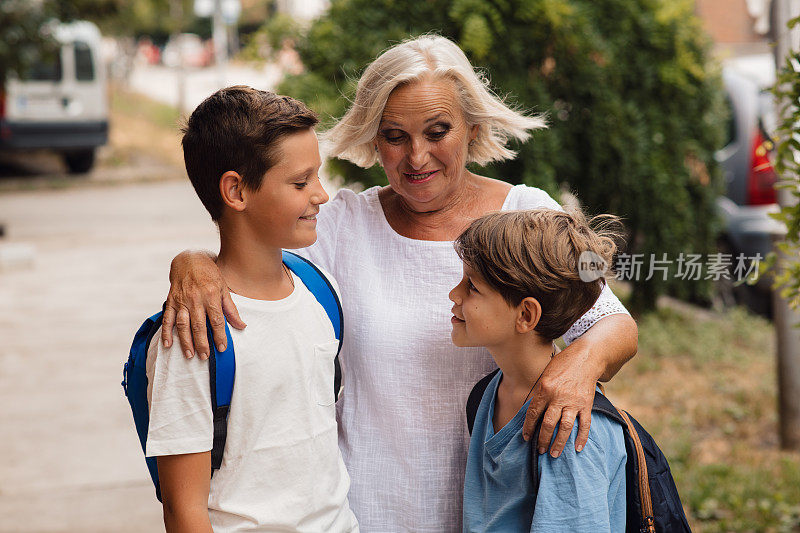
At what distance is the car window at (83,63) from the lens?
15404 mm

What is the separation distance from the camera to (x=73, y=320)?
7402mm

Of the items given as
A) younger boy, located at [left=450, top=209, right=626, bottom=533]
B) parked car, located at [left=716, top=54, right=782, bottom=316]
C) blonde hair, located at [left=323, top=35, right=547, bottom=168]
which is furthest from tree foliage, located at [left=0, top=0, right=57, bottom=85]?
younger boy, located at [left=450, top=209, right=626, bottom=533]

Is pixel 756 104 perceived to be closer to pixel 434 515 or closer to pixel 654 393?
pixel 654 393

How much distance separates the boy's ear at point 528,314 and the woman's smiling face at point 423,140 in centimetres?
43

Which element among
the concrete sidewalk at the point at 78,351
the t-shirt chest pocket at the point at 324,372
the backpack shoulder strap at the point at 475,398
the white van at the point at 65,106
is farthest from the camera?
the white van at the point at 65,106

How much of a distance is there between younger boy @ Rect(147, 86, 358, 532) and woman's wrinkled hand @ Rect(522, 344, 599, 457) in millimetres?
449

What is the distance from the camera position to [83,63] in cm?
1549

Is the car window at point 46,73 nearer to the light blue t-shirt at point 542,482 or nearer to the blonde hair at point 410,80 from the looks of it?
the blonde hair at point 410,80

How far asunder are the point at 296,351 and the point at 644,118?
15.0 ft

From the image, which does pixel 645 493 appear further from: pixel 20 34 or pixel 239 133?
pixel 20 34

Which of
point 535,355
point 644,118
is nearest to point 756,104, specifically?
point 644,118

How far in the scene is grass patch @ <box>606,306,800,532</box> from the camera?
3953mm

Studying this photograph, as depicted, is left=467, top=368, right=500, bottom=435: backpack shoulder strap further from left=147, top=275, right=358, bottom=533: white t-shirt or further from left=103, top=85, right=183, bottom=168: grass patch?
left=103, top=85, right=183, bottom=168: grass patch

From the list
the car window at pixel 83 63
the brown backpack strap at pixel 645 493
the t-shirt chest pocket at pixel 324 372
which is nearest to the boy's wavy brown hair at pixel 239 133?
the t-shirt chest pocket at pixel 324 372
